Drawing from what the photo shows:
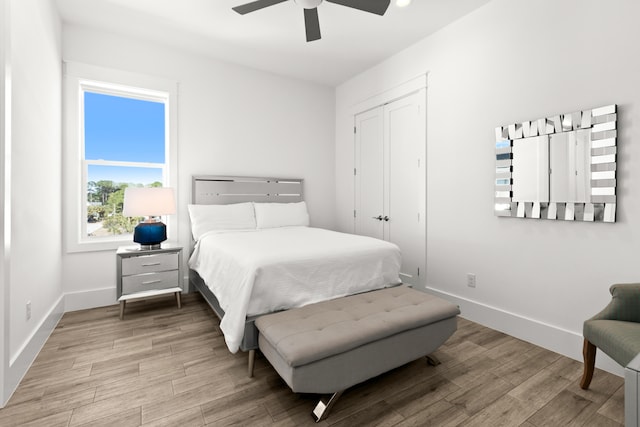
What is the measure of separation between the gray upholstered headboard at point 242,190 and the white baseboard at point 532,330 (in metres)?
2.42

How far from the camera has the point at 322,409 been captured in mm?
1536

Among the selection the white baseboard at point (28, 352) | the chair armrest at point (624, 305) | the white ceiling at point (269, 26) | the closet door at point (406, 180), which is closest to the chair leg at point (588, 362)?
the chair armrest at point (624, 305)

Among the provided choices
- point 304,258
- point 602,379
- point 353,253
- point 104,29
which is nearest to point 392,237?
point 353,253

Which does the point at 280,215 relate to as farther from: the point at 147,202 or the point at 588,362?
Answer: the point at 588,362

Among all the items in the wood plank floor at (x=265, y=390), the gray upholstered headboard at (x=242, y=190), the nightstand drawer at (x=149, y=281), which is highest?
the gray upholstered headboard at (x=242, y=190)

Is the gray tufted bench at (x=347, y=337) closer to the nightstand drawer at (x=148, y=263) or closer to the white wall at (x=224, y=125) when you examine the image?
the nightstand drawer at (x=148, y=263)

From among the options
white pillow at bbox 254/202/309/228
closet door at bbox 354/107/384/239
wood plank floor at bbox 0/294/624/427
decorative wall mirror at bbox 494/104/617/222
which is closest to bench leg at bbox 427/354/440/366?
wood plank floor at bbox 0/294/624/427

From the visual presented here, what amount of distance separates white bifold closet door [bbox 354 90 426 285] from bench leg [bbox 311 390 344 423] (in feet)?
6.73

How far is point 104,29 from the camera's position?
10.3 feet

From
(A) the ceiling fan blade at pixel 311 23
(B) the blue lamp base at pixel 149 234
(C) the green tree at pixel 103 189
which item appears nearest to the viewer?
(A) the ceiling fan blade at pixel 311 23

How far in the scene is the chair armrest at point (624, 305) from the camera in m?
1.68

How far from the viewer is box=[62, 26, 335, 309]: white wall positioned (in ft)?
10.3

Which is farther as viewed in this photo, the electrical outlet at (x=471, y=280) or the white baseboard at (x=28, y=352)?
the electrical outlet at (x=471, y=280)

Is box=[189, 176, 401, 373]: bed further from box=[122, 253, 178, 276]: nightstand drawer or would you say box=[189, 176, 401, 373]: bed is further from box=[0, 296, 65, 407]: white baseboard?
box=[0, 296, 65, 407]: white baseboard
